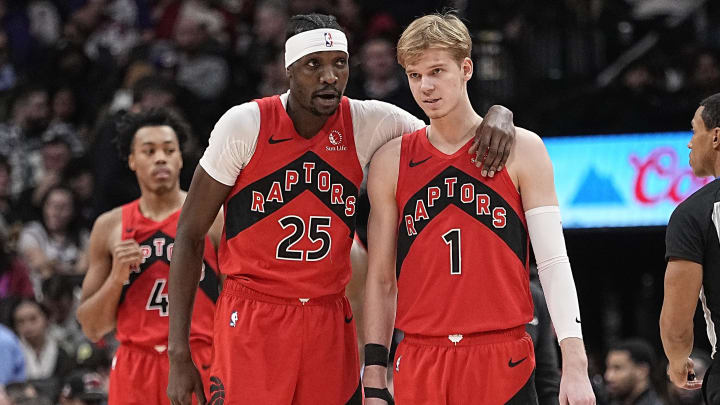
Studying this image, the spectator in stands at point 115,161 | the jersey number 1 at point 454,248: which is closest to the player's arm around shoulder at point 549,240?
the jersey number 1 at point 454,248

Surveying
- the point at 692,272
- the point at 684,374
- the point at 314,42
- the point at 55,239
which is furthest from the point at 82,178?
the point at 692,272

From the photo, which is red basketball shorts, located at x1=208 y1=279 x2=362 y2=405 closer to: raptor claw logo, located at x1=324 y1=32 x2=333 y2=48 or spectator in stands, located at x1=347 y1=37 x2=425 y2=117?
raptor claw logo, located at x1=324 y1=32 x2=333 y2=48

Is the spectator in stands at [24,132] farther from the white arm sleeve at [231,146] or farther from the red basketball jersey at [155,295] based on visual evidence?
the white arm sleeve at [231,146]

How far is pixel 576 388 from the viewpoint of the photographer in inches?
181

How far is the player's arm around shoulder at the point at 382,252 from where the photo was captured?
490 centimetres

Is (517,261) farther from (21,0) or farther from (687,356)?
(21,0)

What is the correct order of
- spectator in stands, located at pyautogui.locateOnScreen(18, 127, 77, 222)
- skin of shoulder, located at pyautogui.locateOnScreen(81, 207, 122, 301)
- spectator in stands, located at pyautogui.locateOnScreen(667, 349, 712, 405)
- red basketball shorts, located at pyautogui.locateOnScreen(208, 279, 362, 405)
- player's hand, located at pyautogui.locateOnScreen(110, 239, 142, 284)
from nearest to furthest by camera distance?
red basketball shorts, located at pyautogui.locateOnScreen(208, 279, 362, 405), player's hand, located at pyautogui.locateOnScreen(110, 239, 142, 284), skin of shoulder, located at pyautogui.locateOnScreen(81, 207, 122, 301), spectator in stands, located at pyautogui.locateOnScreen(667, 349, 712, 405), spectator in stands, located at pyautogui.locateOnScreen(18, 127, 77, 222)

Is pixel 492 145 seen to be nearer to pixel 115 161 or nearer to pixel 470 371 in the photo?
pixel 470 371

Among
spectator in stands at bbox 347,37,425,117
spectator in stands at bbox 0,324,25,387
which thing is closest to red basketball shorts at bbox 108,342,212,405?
spectator in stands at bbox 0,324,25,387

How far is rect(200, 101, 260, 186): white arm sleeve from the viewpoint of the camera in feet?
16.6

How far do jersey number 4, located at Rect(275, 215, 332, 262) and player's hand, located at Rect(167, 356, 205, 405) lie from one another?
0.62m

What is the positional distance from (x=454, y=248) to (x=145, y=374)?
90.7 inches

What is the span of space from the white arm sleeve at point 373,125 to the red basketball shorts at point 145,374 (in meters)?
1.69

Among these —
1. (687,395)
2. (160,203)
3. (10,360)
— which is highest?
(160,203)
